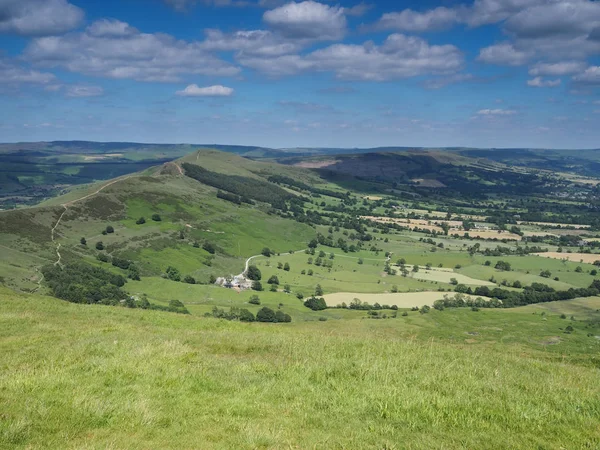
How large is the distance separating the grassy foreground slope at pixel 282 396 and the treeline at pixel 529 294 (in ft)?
493

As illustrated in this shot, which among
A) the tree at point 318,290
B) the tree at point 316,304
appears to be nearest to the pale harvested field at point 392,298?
the tree at point 318,290

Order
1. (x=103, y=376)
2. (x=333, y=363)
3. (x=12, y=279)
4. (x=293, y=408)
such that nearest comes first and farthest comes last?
(x=293, y=408) → (x=103, y=376) → (x=333, y=363) → (x=12, y=279)

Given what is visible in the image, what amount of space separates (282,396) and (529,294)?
560 feet

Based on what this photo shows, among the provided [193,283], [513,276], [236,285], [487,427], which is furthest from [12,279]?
[513,276]

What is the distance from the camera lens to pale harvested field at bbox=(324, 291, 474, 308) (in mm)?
144375

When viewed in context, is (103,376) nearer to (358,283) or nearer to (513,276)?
(358,283)

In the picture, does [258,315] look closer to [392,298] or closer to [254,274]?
[392,298]

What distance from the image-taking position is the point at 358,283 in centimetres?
17138

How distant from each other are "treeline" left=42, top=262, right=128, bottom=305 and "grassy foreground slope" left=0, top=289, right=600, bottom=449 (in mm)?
80705

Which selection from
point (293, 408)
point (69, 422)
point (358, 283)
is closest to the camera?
point (69, 422)

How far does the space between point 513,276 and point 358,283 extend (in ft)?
231

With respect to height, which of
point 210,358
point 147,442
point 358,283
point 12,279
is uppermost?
point 147,442

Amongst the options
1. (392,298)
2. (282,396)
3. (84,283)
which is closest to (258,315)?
(84,283)

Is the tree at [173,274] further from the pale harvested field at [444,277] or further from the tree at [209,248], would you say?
the pale harvested field at [444,277]
